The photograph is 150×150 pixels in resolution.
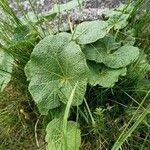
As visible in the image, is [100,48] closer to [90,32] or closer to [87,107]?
[90,32]

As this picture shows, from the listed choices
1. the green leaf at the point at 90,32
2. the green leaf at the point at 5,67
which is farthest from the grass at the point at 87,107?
the green leaf at the point at 90,32

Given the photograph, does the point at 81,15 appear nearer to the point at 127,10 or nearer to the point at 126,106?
the point at 127,10

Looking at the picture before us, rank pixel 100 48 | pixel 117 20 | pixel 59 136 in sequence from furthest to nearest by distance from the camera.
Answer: pixel 117 20, pixel 100 48, pixel 59 136

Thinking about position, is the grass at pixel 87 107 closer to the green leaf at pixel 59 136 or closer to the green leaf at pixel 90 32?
the green leaf at pixel 59 136

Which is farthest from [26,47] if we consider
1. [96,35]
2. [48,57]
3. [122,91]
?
[122,91]

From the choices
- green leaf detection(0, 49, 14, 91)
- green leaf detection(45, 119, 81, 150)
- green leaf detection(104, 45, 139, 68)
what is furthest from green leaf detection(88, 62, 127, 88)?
green leaf detection(0, 49, 14, 91)

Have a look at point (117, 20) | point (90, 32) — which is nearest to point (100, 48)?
point (90, 32)
